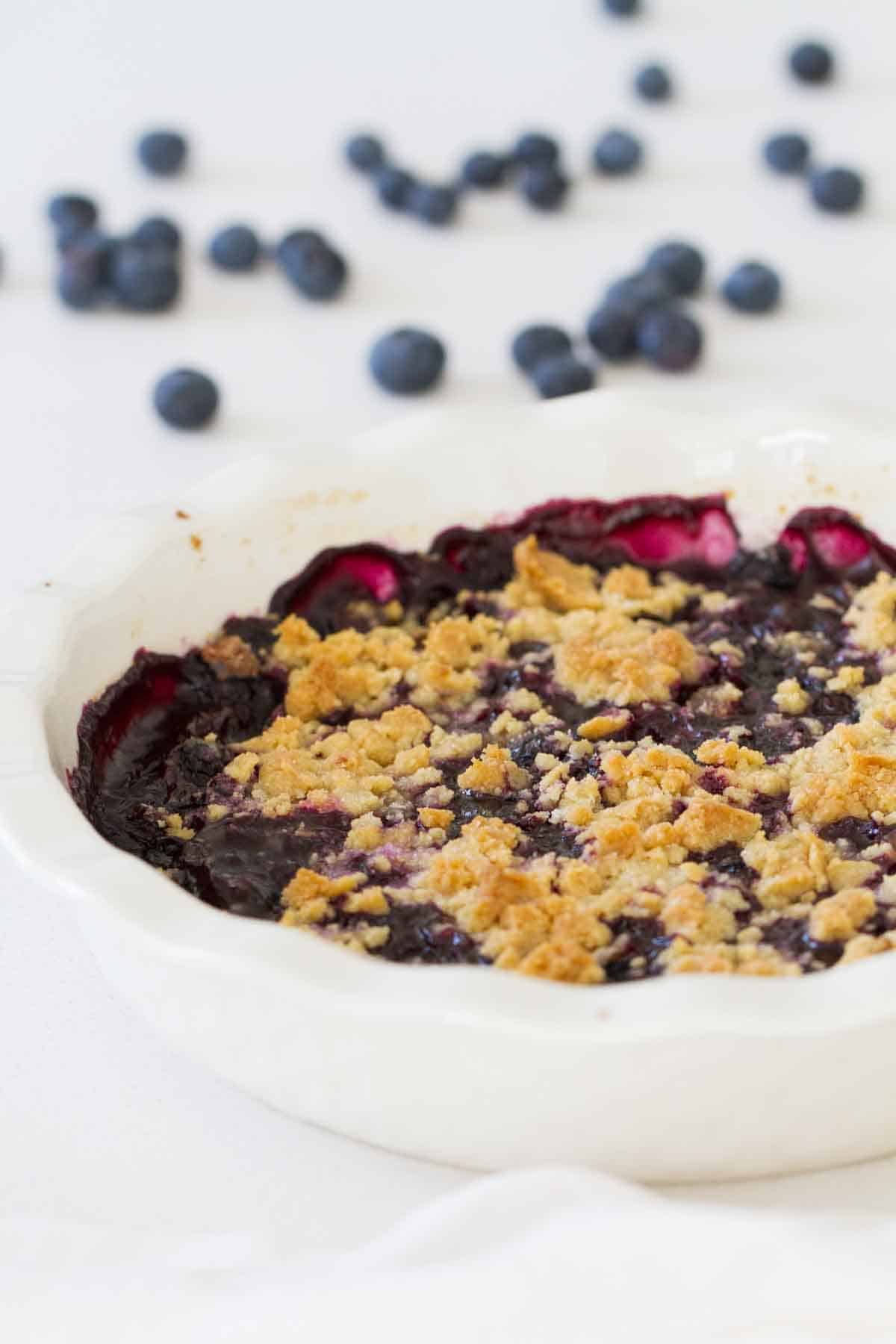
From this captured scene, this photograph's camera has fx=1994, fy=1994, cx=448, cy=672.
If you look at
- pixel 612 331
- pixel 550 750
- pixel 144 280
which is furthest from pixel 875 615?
pixel 144 280

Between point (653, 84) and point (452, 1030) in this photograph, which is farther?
point (653, 84)

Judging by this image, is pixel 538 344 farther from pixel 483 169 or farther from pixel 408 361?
pixel 483 169

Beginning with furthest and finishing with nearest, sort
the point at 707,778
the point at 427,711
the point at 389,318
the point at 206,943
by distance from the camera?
1. the point at 389,318
2. the point at 427,711
3. the point at 707,778
4. the point at 206,943

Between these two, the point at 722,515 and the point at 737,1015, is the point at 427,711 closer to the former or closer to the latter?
the point at 722,515

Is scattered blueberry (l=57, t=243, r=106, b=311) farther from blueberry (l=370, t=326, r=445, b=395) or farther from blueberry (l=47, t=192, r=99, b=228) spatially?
blueberry (l=370, t=326, r=445, b=395)

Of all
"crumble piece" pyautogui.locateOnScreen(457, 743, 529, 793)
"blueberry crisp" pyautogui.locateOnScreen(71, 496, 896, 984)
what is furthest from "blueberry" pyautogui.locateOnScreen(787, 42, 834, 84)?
"crumble piece" pyautogui.locateOnScreen(457, 743, 529, 793)

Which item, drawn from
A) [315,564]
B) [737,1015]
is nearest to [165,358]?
[315,564]
